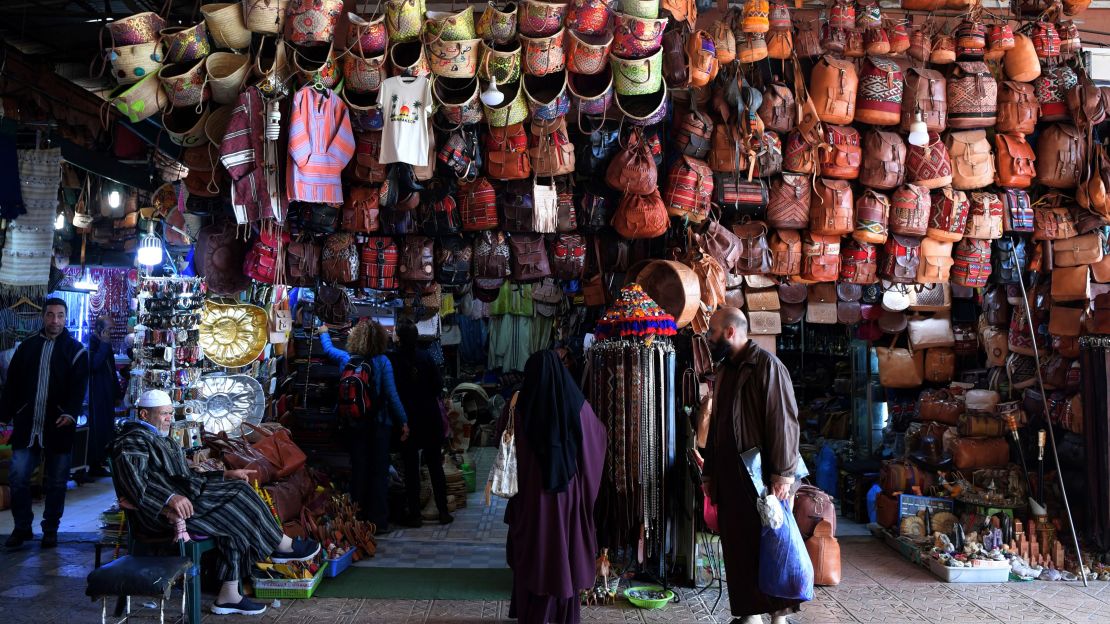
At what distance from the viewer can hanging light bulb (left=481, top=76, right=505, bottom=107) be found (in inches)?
195

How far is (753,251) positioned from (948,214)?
139cm

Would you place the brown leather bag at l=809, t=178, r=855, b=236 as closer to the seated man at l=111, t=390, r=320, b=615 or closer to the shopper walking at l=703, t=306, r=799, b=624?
the shopper walking at l=703, t=306, r=799, b=624

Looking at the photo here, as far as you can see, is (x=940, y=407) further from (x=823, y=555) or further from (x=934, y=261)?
(x=823, y=555)

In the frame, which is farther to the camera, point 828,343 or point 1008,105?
point 828,343

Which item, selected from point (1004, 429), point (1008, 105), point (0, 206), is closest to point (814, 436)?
point (1004, 429)

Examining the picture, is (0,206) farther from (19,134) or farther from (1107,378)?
(1107,378)

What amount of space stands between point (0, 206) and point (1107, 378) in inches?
307

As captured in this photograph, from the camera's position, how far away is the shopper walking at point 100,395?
7.91 m

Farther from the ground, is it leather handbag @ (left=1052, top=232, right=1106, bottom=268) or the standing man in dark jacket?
leather handbag @ (left=1052, top=232, right=1106, bottom=268)

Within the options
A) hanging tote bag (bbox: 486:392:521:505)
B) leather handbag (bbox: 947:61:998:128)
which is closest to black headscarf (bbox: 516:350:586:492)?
hanging tote bag (bbox: 486:392:521:505)

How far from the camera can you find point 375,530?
6.35m

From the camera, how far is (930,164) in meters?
5.68

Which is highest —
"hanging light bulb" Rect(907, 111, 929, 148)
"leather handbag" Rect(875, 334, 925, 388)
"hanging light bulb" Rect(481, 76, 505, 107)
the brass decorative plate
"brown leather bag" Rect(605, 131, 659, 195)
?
"hanging light bulb" Rect(481, 76, 505, 107)

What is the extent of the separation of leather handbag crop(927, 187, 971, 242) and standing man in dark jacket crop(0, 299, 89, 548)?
6.28 metres
